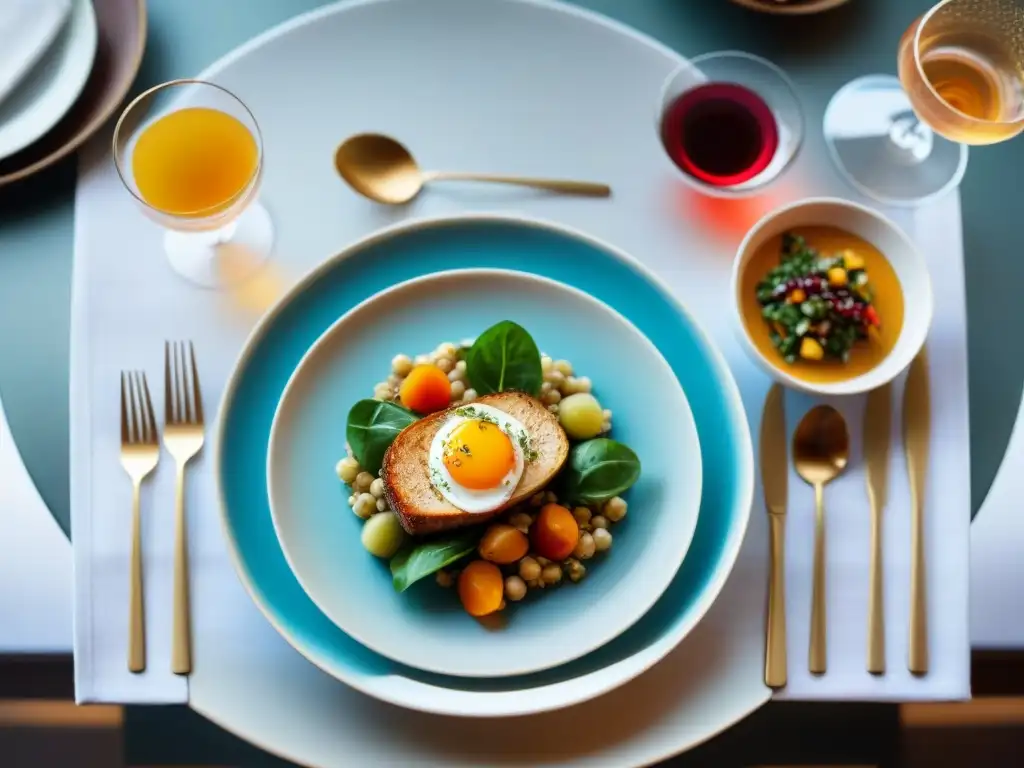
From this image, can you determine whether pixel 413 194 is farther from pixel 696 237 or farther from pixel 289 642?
pixel 289 642

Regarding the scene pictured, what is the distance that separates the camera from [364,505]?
1.22 metres

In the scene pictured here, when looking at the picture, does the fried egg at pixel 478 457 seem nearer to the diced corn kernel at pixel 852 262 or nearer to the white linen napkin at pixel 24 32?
the diced corn kernel at pixel 852 262

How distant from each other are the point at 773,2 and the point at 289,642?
1.20 m

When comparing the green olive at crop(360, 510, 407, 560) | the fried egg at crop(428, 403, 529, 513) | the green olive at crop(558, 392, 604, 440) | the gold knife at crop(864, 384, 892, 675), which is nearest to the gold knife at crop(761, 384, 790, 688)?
the gold knife at crop(864, 384, 892, 675)

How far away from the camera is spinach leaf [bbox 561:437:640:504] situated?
1172mm

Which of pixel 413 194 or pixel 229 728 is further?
pixel 413 194

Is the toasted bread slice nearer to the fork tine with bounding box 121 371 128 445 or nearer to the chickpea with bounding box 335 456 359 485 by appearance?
the chickpea with bounding box 335 456 359 485

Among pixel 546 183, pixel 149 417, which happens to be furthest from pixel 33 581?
pixel 546 183

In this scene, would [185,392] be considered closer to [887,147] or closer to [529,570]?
[529,570]

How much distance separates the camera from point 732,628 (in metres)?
1.24

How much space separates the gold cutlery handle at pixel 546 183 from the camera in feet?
4.50

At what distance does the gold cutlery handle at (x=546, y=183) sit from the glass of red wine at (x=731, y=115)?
0.43 feet

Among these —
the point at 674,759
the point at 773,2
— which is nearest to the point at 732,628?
Answer: the point at 674,759

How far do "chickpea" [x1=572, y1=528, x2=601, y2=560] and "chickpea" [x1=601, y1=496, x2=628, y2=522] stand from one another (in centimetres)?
4
